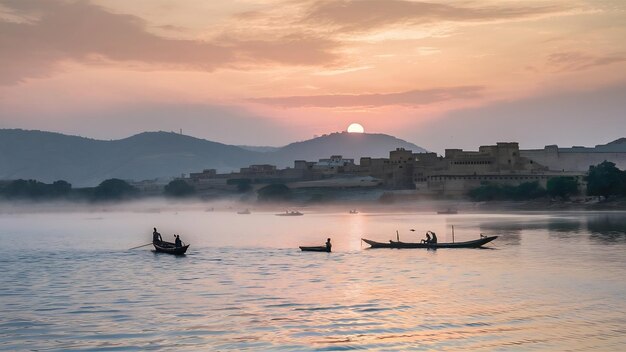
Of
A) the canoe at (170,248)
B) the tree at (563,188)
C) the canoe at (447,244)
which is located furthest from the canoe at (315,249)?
the tree at (563,188)

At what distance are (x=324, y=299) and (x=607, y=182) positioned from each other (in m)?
93.3

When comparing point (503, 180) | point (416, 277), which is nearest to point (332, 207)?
point (503, 180)

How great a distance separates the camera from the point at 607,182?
12156 cm

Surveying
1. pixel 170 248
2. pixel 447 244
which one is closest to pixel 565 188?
pixel 447 244

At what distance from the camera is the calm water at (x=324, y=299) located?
91.6 ft

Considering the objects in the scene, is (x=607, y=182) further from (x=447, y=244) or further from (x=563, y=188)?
(x=447, y=244)

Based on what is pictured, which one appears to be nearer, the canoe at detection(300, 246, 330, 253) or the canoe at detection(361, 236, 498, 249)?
the canoe at detection(361, 236, 498, 249)

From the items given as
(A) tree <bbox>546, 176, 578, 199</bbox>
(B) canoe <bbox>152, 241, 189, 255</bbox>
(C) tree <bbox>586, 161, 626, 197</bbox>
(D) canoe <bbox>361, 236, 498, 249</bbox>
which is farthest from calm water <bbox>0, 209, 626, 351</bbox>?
(A) tree <bbox>546, 176, 578, 199</bbox>

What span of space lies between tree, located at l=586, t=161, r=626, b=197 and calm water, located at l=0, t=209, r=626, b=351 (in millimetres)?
56624

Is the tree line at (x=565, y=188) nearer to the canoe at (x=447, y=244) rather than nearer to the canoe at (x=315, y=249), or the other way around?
the canoe at (x=447, y=244)

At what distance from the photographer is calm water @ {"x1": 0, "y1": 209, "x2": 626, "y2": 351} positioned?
91.6 feet

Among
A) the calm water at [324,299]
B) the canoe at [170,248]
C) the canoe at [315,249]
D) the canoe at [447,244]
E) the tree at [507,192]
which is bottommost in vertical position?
the calm water at [324,299]

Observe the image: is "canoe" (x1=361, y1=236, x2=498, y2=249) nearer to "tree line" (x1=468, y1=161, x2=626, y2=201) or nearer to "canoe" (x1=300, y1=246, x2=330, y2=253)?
"canoe" (x1=300, y1=246, x2=330, y2=253)

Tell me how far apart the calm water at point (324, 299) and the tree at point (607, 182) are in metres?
56.6
